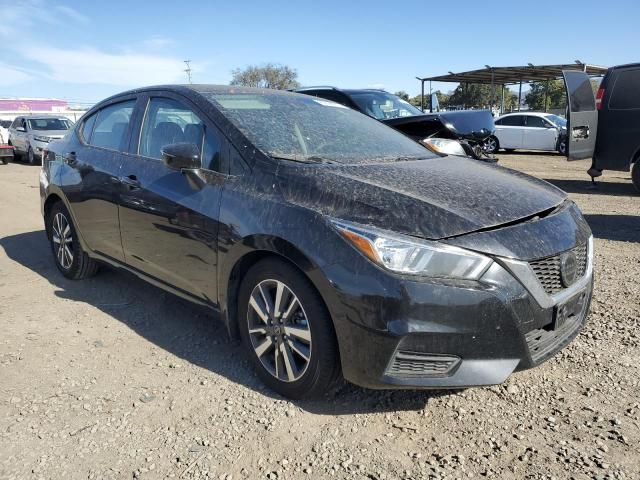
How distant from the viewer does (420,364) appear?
238cm

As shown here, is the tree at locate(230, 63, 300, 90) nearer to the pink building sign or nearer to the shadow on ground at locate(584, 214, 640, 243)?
the pink building sign

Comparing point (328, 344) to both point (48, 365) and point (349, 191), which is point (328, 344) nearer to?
point (349, 191)

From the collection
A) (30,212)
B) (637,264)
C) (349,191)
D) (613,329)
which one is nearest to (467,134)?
(637,264)

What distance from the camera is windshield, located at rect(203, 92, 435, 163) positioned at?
310 centimetres

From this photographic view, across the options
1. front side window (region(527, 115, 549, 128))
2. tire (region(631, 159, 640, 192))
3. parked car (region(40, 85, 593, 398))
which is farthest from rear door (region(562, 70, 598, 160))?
front side window (region(527, 115, 549, 128))

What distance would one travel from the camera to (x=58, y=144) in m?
4.98

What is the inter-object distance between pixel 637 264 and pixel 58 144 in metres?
5.50

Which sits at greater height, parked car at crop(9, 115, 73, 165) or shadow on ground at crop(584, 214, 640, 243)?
parked car at crop(9, 115, 73, 165)

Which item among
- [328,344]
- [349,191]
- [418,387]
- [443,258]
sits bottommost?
[418,387]

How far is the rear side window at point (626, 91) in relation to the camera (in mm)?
8594

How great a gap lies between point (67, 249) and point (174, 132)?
1994 mm

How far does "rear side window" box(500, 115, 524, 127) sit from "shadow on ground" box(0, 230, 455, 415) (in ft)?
53.7

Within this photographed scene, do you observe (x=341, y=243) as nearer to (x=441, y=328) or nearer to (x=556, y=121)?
(x=441, y=328)

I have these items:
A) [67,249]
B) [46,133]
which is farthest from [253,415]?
[46,133]
